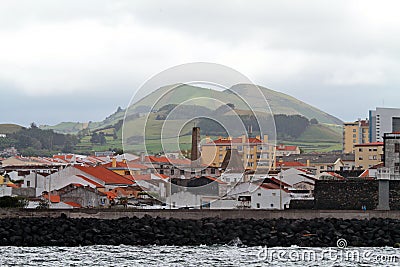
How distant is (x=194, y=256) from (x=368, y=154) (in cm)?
6216

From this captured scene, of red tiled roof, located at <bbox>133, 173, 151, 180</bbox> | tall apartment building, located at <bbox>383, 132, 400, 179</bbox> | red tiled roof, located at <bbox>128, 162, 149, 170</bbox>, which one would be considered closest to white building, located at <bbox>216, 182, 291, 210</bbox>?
red tiled roof, located at <bbox>133, 173, 151, 180</bbox>

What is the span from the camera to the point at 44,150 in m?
174

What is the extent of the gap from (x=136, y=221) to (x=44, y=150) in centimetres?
13506

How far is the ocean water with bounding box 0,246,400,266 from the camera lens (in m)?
32.2

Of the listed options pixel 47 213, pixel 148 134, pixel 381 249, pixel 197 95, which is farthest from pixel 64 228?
pixel 381 249

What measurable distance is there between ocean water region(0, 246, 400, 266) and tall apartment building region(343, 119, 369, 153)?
98.2 metres

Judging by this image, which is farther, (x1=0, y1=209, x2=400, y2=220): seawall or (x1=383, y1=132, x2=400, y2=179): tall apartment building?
(x1=383, y1=132, x2=400, y2=179): tall apartment building

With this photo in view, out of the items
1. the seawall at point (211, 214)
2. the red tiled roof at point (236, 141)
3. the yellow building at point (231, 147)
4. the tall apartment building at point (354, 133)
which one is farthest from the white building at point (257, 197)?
the tall apartment building at point (354, 133)

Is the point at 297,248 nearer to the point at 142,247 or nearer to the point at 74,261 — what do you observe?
the point at 142,247

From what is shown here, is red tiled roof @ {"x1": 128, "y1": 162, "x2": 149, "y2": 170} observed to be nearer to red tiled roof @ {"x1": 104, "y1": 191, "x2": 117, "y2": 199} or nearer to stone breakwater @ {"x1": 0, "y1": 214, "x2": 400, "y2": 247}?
stone breakwater @ {"x1": 0, "y1": 214, "x2": 400, "y2": 247}

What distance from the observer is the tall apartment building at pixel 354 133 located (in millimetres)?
135250

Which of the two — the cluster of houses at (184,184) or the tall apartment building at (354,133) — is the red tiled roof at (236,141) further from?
the tall apartment building at (354,133)

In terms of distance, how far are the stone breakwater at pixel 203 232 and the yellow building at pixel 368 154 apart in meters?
52.7

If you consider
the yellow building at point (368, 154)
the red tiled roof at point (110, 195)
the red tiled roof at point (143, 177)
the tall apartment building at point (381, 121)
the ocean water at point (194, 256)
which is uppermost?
the tall apartment building at point (381, 121)
